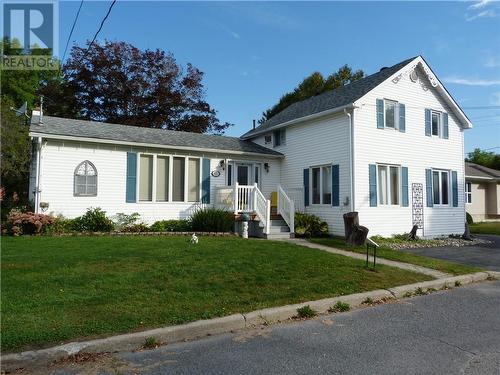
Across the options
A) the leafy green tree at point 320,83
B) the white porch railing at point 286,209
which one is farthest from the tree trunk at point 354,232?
the leafy green tree at point 320,83

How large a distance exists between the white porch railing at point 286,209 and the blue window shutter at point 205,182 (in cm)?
294

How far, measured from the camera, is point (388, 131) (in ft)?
50.2

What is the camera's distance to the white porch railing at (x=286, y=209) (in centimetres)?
1394

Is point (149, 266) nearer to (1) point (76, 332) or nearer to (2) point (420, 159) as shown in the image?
(1) point (76, 332)

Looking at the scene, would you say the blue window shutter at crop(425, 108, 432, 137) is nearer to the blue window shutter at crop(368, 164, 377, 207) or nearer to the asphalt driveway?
the blue window shutter at crop(368, 164, 377, 207)

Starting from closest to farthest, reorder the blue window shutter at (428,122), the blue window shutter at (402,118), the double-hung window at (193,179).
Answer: the double-hung window at (193,179) → the blue window shutter at (402,118) → the blue window shutter at (428,122)

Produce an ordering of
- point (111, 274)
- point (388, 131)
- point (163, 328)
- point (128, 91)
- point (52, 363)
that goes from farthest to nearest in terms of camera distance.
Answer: point (128, 91) → point (388, 131) → point (111, 274) → point (163, 328) → point (52, 363)

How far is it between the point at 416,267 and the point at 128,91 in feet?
81.6

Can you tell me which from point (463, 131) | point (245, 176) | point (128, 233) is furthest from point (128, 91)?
point (463, 131)

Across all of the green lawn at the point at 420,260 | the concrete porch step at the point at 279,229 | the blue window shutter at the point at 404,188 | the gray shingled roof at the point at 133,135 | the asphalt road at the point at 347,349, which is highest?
the gray shingled roof at the point at 133,135

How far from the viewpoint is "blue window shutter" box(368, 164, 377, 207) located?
47.6 feet

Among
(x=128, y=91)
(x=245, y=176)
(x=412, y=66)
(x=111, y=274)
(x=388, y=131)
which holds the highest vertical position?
(x=128, y=91)

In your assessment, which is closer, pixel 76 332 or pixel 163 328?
Answer: pixel 76 332

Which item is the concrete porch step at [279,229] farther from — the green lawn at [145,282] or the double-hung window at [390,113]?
the double-hung window at [390,113]
